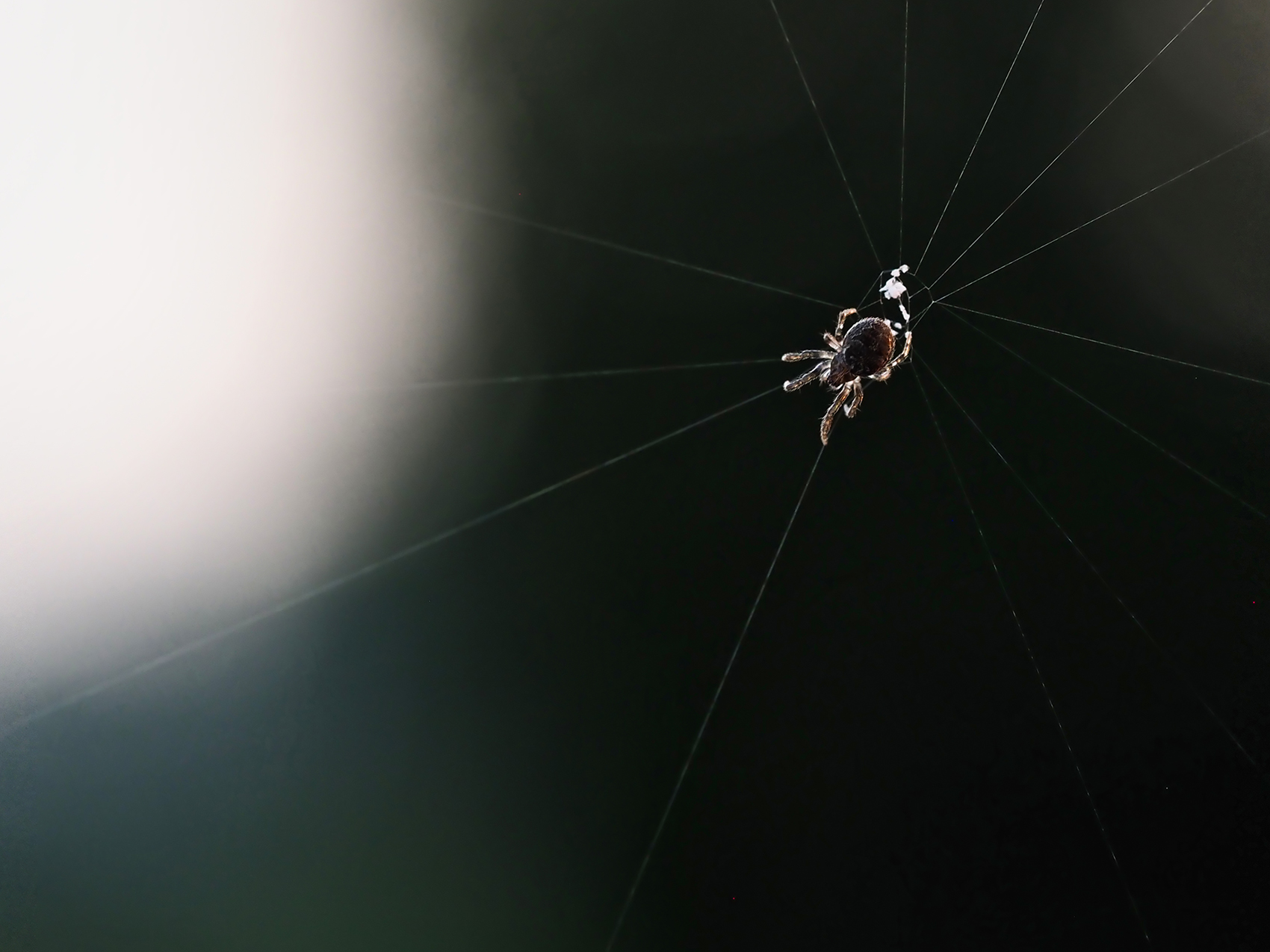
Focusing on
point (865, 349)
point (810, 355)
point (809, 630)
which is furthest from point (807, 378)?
point (809, 630)

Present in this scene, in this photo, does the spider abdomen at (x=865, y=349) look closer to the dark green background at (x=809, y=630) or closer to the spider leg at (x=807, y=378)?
the spider leg at (x=807, y=378)

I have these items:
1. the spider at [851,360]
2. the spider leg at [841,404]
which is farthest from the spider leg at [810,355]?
the spider leg at [841,404]

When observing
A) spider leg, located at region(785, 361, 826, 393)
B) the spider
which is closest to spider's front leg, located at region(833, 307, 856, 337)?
the spider

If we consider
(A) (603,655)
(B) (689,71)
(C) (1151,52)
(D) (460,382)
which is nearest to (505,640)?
(A) (603,655)

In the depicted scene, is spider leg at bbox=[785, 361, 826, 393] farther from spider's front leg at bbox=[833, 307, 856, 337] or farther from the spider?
spider's front leg at bbox=[833, 307, 856, 337]

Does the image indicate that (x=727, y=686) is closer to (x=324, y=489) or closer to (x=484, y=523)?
(x=484, y=523)

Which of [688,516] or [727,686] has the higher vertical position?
[688,516]

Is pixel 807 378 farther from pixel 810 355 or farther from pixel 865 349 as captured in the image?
pixel 865 349
